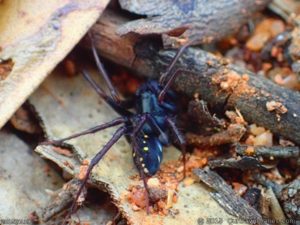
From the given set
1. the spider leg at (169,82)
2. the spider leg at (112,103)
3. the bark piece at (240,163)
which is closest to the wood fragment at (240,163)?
the bark piece at (240,163)

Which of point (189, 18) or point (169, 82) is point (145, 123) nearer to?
point (169, 82)

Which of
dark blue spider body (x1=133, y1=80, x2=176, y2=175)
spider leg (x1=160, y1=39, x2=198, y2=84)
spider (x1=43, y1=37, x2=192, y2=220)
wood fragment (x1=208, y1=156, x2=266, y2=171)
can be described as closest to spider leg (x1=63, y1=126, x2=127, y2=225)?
spider (x1=43, y1=37, x2=192, y2=220)

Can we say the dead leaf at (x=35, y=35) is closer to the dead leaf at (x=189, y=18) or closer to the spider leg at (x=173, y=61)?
the dead leaf at (x=189, y=18)

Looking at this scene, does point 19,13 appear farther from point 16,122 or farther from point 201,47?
point 201,47

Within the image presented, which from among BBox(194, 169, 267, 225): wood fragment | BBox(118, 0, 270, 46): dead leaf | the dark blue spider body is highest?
BBox(118, 0, 270, 46): dead leaf

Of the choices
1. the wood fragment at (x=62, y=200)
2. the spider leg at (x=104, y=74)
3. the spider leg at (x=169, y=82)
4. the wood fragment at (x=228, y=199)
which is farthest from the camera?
the spider leg at (x=104, y=74)

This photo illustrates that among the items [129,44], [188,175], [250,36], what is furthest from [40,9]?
[250,36]

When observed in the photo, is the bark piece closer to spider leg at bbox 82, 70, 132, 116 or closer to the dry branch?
the dry branch
